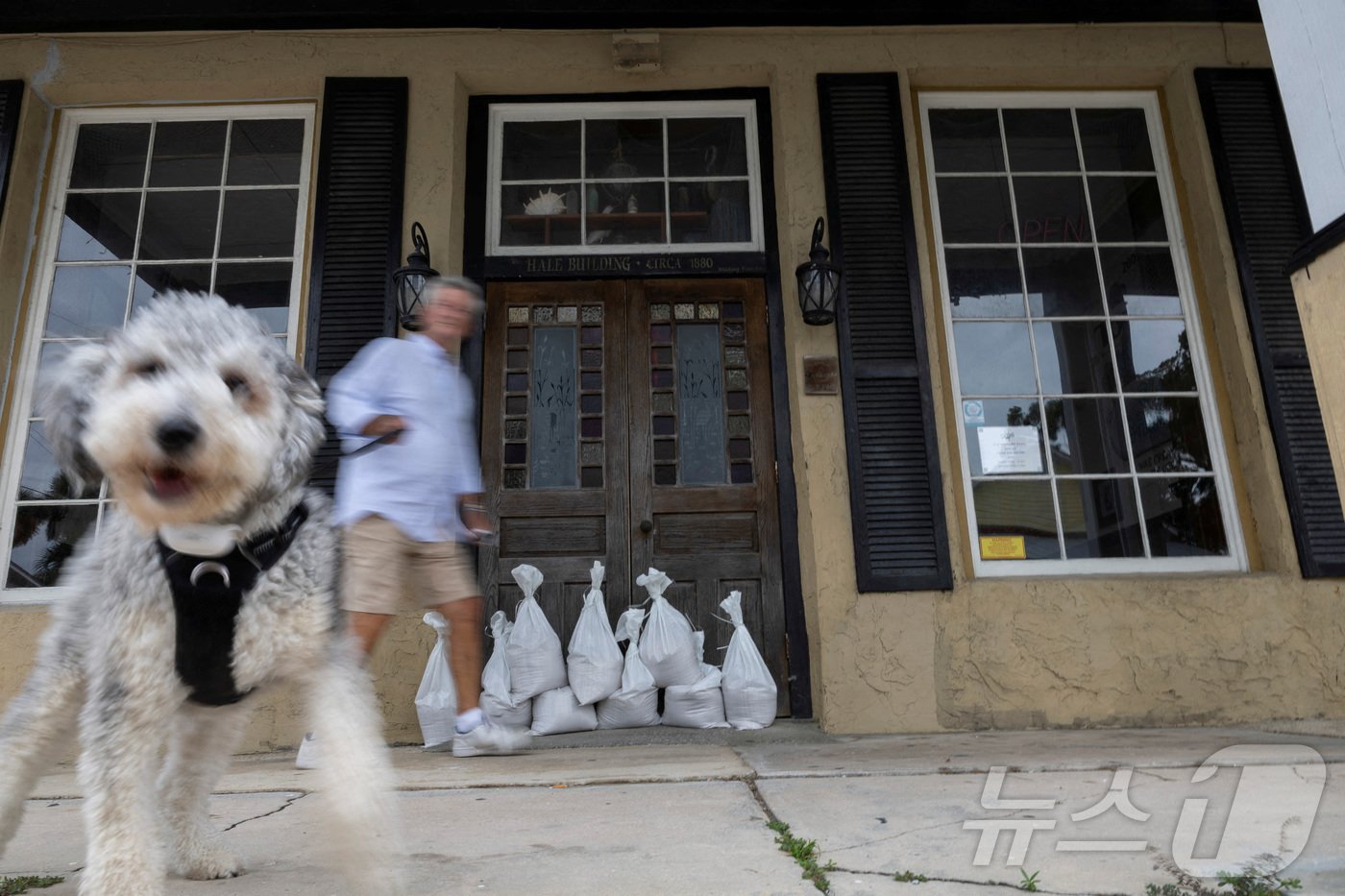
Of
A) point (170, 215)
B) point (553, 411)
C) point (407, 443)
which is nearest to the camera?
point (407, 443)

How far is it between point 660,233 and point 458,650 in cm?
304

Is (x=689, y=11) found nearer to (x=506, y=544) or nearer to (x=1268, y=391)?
(x=506, y=544)

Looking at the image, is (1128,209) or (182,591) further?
(1128,209)

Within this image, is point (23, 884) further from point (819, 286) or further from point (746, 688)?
point (819, 286)

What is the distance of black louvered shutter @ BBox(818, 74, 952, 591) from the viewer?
13.8 ft

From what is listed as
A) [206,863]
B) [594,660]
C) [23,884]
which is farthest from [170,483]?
[594,660]

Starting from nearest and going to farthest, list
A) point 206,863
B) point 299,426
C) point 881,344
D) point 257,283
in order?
point 299,426, point 206,863, point 881,344, point 257,283

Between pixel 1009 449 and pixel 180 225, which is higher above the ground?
pixel 180 225

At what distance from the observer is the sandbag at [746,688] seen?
13.4ft

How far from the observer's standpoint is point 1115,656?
4.08 m

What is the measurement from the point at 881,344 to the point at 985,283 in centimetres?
91

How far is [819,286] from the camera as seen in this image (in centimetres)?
433

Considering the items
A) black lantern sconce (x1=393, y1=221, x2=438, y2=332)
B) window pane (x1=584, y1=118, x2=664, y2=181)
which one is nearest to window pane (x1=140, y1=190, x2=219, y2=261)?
black lantern sconce (x1=393, y1=221, x2=438, y2=332)

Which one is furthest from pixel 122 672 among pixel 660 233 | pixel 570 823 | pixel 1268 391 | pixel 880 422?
pixel 1268 391
